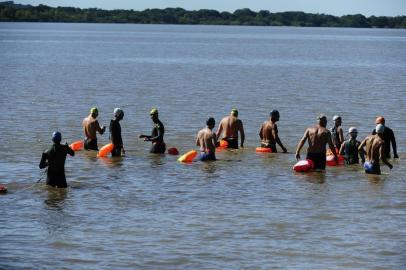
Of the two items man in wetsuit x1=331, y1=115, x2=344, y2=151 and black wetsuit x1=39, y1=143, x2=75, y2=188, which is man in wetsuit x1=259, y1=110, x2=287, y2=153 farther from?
black wetsuit x1=39, y1=143, x2=75, y2=188

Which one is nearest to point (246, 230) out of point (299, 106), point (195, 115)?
point (195, 115)

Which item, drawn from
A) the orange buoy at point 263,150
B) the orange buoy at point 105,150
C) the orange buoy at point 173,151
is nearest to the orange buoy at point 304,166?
the orange buoy at point 263,150

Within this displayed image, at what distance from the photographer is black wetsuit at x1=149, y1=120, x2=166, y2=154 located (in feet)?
87.6

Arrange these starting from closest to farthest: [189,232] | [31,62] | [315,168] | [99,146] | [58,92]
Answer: [189,232] < [315,168] < [99,146] < [58,92] < [31,62]

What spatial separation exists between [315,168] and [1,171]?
805cm

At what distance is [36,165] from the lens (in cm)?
2581

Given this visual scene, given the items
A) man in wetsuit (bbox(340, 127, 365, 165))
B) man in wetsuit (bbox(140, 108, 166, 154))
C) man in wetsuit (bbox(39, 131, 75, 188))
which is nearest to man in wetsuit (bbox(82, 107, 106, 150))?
man in wetsuit (bbox(140, 108, 166, 154))

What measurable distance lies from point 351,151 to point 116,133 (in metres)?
6.33

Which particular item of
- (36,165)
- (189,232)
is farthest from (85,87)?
(189,232)

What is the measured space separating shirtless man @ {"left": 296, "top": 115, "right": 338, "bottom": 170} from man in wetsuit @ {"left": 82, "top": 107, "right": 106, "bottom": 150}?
5616 mm

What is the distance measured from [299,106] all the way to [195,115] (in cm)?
738

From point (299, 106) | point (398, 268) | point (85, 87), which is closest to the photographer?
point (398, 268)

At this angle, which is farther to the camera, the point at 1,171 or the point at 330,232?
the point at 1,171

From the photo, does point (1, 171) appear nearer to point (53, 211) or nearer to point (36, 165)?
point (36, 165)
